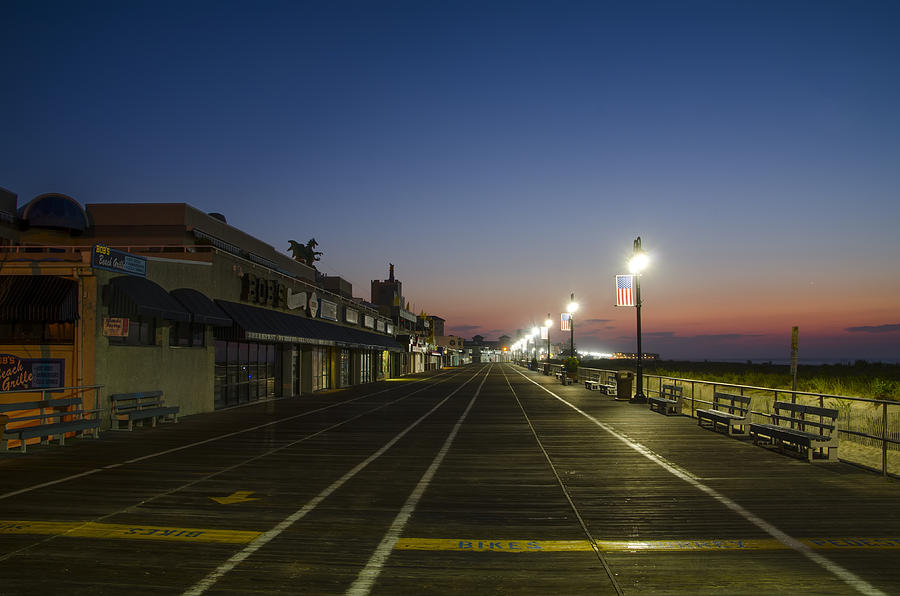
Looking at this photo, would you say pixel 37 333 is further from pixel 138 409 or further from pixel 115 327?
pixel 138 409

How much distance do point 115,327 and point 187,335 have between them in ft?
16.4

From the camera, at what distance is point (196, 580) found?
568 cm

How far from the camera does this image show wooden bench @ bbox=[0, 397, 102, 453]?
12.7 metres

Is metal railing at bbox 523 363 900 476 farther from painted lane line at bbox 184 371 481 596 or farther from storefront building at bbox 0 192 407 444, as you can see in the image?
storefront building at bbox 0 192 407 444

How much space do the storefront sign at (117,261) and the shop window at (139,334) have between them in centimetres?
142

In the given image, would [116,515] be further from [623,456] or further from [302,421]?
[302,421]

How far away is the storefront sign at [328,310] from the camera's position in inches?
1371

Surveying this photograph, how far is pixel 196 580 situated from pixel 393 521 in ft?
8.65

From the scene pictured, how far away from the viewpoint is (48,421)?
14852 mm

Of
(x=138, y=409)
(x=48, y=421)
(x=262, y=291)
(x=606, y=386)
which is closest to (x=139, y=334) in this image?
(x=138, y=409)

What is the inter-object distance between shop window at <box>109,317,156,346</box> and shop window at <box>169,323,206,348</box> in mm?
998

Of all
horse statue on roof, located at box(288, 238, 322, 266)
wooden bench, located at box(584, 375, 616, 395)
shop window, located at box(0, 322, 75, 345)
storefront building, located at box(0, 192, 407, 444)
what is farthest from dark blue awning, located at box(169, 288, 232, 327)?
horse statue on roof, located at box(288, 238, 322, 266)

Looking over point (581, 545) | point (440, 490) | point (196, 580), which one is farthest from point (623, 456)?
point (196, 580)

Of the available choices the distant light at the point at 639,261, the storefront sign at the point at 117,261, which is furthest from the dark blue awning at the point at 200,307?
the distant light at the point at 639,261
